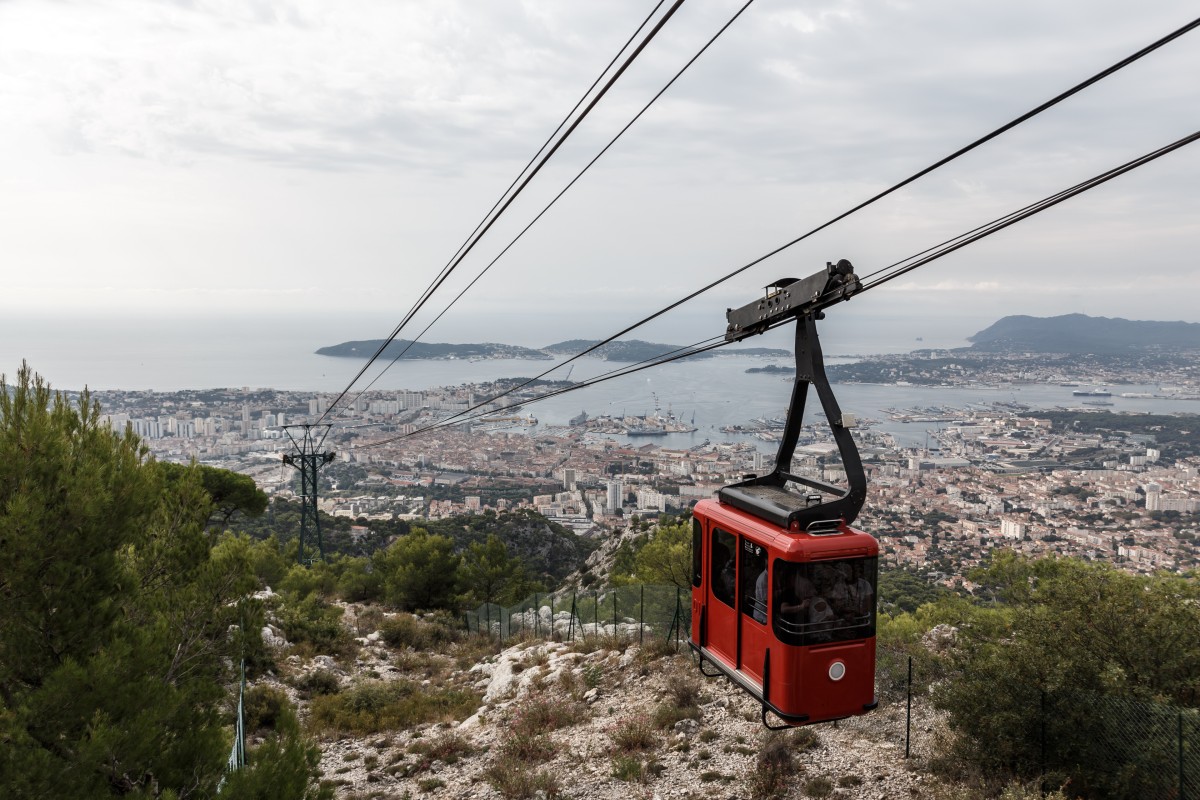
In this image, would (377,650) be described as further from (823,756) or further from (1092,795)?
(1092,795)

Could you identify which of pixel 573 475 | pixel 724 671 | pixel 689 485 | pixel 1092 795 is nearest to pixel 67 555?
pixel 724 671

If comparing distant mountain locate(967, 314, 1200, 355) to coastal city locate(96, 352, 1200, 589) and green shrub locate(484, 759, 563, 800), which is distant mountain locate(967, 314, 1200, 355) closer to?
coastal city locate(96, 352, 1200, 589)

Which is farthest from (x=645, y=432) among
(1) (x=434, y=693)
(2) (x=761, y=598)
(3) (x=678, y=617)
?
(2) (x=761, y=598)

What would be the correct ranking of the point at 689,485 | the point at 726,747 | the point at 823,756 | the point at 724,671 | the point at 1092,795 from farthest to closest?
1. the point at 689,485
2. the point at 726,747
3. the point at 823,756
4. the point at 724,671
5. the point at 1092,795

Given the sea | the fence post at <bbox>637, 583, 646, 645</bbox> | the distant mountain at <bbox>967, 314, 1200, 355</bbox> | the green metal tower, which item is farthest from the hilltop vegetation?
the distant mountain at <bbox>967, 314, 1200, 355</bbox>

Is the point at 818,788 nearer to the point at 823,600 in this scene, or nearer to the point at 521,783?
the point at 823,600

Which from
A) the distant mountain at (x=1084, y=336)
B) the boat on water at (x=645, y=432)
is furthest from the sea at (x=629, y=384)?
the distant mountain at (x=1084, y=336)
